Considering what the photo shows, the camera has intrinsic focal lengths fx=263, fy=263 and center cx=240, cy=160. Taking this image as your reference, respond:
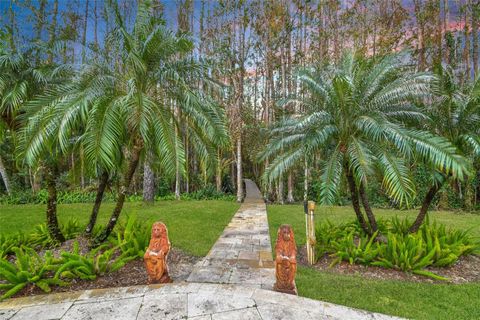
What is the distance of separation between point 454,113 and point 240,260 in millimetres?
4944

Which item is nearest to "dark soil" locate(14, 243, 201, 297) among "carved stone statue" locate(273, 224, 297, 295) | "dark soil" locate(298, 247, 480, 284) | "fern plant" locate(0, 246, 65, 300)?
"fern plant" locate(0, 246, 65, 300)

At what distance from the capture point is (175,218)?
8.80m

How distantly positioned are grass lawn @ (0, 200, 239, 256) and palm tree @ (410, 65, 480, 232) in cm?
526

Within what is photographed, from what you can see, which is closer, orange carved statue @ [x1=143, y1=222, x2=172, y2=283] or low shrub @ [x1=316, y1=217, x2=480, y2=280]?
orange carved statue @ [x1=143, y1=222, x2=172, y2=283]

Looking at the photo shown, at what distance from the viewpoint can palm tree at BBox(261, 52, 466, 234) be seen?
4.25m

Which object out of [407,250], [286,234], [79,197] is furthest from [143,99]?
[79,197]

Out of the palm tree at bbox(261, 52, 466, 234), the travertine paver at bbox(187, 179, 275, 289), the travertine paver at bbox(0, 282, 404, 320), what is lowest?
the travertine paver at bbox(0, 282, 404, 320)

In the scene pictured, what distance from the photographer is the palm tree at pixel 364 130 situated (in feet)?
13.9

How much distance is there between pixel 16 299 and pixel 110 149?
2419 mm

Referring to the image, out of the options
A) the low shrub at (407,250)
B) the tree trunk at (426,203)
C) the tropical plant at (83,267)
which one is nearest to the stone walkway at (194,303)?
the tropical plant at (83,267)

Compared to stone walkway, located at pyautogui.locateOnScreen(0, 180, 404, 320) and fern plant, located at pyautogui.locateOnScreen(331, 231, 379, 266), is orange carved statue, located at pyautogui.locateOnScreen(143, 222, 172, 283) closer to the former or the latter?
stone walkway, located at pyautogui.locateOnScreen(0, 180, 404, 320)

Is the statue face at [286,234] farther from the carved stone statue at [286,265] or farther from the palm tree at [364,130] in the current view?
the palm tree at [364,130]

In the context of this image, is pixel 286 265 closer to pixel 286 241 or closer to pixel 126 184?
pixel 286 241

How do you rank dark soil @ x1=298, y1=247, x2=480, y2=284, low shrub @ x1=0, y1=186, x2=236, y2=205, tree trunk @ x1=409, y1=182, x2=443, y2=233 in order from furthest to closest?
low shrub @ x1=0, y1=186, x2=236, y2=205 < tree trunk @ x1=409, y1=182, x2=443, y2=233 < dark soil @ x1=298, y1=247, x2=480, y2=284
